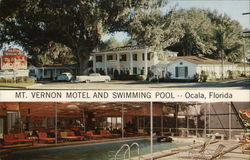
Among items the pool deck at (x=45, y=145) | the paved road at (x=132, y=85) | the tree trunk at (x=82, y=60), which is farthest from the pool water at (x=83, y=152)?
the tree trunk at (x=82, y=60)

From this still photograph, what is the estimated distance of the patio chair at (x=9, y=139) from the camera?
6031 mm

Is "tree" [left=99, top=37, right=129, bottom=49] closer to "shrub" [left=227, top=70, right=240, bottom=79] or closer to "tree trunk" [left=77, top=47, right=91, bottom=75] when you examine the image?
"tree trunk" [left=77, top=47, right=91, bottom=75]

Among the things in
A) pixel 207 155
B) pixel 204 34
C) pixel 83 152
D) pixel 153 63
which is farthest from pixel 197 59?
pixel 83 152

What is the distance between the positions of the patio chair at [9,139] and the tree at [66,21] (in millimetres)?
1797

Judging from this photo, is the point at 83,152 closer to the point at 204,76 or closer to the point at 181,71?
the point at 181,71

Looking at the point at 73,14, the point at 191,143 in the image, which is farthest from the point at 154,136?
the point at 73,14

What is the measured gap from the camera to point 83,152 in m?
6.79

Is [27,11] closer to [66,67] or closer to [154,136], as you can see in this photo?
[66,67]

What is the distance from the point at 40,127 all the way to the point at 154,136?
8.79 ft

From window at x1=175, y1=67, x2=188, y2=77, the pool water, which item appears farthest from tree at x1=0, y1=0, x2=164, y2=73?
the pool water

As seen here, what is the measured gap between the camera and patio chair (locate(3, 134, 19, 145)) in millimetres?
6031

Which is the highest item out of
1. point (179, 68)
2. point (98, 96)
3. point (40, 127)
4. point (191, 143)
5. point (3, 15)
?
point (3, 15)

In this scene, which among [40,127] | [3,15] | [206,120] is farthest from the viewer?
[206,120]

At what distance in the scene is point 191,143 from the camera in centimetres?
784
